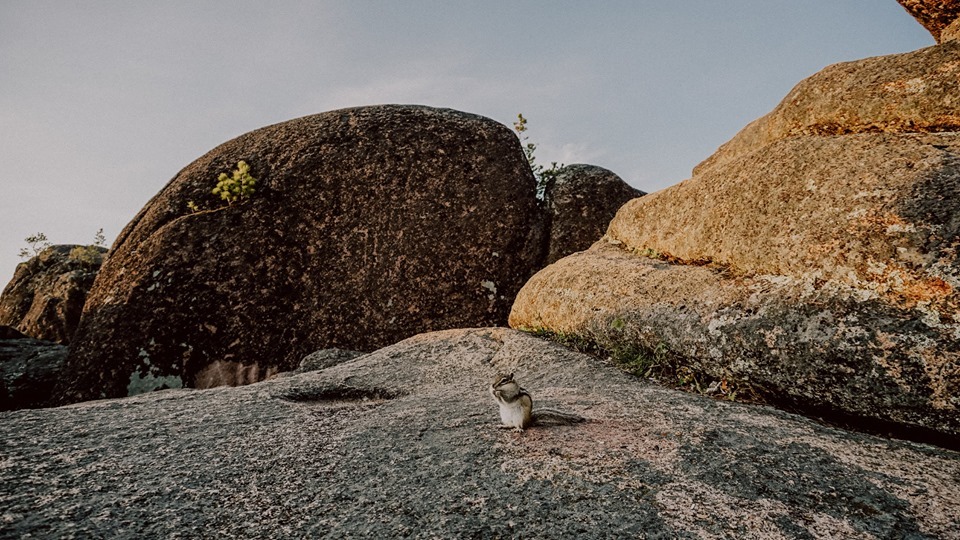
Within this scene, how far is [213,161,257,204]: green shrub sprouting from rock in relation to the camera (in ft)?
38.5

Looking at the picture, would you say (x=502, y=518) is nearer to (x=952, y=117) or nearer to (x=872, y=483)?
(x=872, y=483)

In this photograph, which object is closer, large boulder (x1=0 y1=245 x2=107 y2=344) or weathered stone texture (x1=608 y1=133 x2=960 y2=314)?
weathered stone texture (x1=608 y1=133 x2=960 y2=314)

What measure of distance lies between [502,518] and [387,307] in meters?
8.41

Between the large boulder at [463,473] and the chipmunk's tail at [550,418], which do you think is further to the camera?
the chipmunk's tail at [550,418]

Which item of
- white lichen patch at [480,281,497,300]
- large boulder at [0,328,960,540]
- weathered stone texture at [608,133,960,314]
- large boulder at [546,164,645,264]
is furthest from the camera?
large boulder at [546,164,645,264]

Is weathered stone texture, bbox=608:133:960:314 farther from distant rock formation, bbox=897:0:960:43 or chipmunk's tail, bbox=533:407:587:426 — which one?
distant rock formation, bbox=897:0:960:43

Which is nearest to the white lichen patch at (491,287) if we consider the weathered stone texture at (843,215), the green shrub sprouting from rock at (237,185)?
the weathered stone texture at (843,215)

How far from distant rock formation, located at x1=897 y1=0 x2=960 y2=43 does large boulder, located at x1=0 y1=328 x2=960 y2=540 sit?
26.0 feet

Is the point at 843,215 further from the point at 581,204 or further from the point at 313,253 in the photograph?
the point at 313,253

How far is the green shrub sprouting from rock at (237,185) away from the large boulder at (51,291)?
6.27m

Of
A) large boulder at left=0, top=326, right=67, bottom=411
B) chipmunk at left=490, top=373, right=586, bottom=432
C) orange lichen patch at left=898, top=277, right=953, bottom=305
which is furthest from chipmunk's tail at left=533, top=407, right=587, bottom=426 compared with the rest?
large boulder at left=0, top=326, right=67, bottom=411

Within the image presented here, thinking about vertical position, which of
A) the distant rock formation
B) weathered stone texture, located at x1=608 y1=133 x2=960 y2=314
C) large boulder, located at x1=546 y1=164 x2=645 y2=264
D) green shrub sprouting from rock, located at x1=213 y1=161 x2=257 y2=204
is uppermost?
the distant rock formation

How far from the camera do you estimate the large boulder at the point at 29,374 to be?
1044 cm

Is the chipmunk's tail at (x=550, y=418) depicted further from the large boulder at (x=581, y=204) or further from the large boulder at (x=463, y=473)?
the large boulder at (x=581, y=204)
